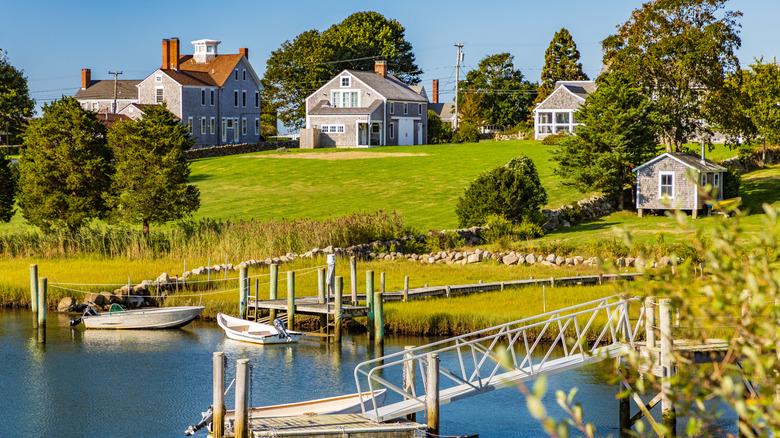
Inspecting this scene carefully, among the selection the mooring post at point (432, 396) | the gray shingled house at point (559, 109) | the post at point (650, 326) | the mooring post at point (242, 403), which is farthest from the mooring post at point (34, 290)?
Answer: the gray shingled house at point (559, 109)

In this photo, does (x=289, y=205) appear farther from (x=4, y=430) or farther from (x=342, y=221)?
(x=4, y=430)

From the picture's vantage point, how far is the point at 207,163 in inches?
2913

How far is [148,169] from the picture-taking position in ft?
128

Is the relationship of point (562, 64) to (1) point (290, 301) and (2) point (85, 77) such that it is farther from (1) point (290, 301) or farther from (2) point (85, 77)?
(1) point (290, 301)

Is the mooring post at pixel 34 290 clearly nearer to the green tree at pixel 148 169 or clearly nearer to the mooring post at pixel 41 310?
the mooring post at pixel 41 310

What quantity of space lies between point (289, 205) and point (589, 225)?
1905 cm

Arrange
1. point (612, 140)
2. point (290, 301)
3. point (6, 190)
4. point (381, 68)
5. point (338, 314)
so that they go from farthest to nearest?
1. point (381, 68)
2. point (612, 140)
3. point (6, 190)
4. point (290, 301)
5. point (338, 314)

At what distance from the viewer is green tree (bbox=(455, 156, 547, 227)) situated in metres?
42.3

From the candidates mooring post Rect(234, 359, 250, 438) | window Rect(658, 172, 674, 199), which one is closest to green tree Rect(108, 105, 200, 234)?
window Rect(658, 172, 674, 199)

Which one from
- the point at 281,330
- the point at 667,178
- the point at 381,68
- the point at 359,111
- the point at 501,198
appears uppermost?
the point at 381,68

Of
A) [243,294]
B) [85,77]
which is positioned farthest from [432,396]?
[85,77]

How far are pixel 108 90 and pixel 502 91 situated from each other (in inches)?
1775

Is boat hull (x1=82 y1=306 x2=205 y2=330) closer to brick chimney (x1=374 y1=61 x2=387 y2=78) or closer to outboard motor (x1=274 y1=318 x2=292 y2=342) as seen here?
outboard motor (x1=274 y1=318 x2=292 y2=342)

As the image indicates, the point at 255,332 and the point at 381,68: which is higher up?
the point at 381,68
